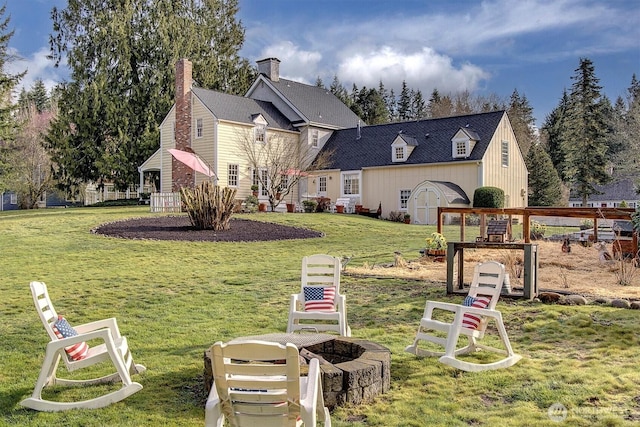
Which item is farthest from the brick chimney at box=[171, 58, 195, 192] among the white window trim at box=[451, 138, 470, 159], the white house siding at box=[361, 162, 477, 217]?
the white window trim at box=[451, 138, 470, 159]

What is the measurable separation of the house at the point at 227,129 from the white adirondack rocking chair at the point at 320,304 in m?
23.2

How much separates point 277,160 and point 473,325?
24.3m

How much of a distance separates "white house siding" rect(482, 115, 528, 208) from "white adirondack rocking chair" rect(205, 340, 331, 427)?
86.3 feet

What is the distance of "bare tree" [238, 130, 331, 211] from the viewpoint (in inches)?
1152

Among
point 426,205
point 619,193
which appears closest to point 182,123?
point 426,205

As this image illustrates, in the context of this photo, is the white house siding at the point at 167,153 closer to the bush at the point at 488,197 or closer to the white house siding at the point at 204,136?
the white house siding at the point at 204,136

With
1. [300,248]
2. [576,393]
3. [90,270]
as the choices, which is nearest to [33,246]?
[90,270]

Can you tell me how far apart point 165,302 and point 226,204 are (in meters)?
9.81

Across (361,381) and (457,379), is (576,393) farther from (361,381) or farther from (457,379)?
(361,381)

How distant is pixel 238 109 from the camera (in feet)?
104

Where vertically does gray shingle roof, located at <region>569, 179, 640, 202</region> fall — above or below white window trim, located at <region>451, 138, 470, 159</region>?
below

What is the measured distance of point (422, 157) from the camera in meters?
29.8

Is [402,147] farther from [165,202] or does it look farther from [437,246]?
[437,246]

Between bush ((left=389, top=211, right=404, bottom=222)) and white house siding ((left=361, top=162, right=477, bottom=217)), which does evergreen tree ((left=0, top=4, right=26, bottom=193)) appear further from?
bush ((left=389, top=211, right=404, bottom=222))
